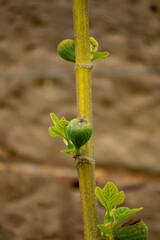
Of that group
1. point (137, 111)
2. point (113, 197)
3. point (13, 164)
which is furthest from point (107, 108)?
point (113, 197)

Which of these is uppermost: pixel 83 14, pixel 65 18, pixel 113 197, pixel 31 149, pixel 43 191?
pixel 65 18

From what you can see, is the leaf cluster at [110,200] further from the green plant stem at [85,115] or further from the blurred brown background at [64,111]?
the blurred brown background at [64,111]

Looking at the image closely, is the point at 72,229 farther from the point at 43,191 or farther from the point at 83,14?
the point at 83,14

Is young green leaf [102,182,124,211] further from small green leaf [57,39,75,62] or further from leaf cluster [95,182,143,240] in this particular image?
small green leaf [57,39,75,62]

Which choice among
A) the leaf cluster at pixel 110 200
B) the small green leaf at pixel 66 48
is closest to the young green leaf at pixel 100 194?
the leaf cluster at pixel 110 200

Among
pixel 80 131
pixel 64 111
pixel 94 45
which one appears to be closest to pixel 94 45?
pixel 94 45

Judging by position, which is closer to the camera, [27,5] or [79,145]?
[79,145]

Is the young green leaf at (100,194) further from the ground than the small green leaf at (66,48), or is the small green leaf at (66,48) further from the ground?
the small green leaf at (66,48)

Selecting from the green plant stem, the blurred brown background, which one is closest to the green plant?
the green plant stem
